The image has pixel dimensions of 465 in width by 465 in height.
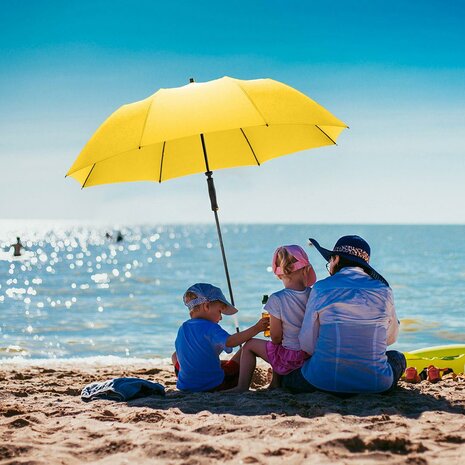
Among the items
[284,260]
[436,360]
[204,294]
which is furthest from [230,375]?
[436,360]

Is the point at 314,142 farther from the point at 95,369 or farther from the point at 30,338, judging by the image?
the point at 30,338

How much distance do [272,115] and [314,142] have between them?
3.71 ft

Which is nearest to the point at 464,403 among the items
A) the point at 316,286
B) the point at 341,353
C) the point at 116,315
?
the point at 341,353

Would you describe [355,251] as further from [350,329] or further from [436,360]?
[436,360]

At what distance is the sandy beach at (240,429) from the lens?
362 cm

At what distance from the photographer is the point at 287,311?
17.3ft

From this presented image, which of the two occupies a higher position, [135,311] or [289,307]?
[289,307]

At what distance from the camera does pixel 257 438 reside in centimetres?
396

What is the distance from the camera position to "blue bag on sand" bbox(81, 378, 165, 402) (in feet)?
17.8

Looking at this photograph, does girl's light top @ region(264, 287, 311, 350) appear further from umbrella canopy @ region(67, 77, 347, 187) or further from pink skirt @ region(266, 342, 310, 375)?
umbrella canopy @ region(67, 77, 347, 187)

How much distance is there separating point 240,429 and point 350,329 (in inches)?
49.5

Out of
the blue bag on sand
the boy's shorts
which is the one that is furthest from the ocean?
the blue bag on sand

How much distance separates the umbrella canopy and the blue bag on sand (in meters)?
1.84

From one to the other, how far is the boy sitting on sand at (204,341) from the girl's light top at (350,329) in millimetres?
592
